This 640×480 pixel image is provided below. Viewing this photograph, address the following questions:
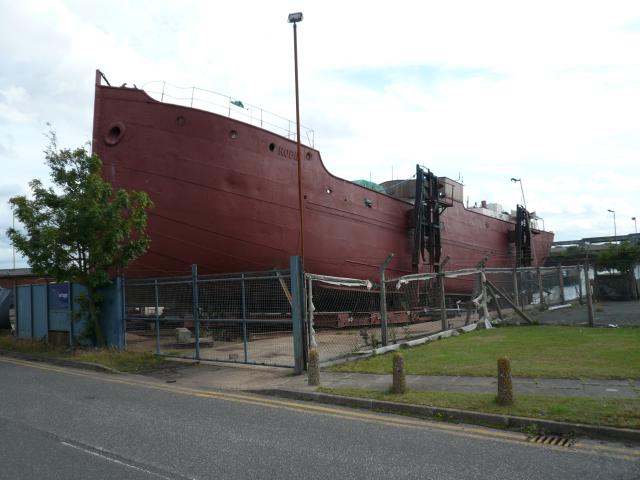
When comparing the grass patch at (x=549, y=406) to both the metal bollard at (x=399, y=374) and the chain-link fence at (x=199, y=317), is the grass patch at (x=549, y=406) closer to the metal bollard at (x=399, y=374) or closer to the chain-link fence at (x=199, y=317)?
the metal bollard at (x=399, y=374)

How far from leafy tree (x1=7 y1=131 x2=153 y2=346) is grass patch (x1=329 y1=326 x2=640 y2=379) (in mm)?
7041

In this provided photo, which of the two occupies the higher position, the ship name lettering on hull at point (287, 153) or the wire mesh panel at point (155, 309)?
the ship name lettering on hull at point (287, 153)

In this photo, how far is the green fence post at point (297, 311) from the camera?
32.9 feet

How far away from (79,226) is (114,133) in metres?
5.05

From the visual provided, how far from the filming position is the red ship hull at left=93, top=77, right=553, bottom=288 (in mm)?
16969

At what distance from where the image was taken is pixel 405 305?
17609mm

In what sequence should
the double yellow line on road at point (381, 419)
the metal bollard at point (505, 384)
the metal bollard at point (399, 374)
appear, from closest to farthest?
the double yellow line on road at point (381, 419) → the metal bollard at point (505, 384) → the metal bollard at point (399, 374)

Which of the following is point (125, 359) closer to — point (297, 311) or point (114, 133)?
point (297, 311)

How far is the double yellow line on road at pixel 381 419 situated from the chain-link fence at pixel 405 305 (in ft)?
8.45

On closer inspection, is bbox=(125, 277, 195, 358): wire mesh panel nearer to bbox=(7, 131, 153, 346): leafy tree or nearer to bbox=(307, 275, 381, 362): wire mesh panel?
bbox=(7, 131, 153, 346): leafy tree

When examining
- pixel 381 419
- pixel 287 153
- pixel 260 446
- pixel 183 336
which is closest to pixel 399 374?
pixel 381 419

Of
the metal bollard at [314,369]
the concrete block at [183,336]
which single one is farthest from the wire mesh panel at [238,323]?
the metal bollard at [314,369]

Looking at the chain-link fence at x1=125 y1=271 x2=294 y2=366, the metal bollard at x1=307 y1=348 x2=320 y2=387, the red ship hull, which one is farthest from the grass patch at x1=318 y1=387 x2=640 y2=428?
the red ship hull

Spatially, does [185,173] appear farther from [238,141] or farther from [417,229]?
[417,229]
